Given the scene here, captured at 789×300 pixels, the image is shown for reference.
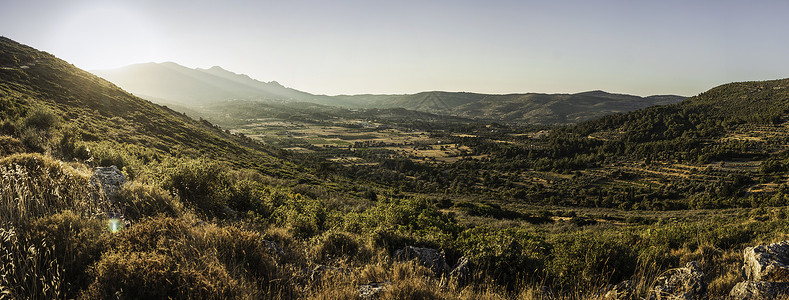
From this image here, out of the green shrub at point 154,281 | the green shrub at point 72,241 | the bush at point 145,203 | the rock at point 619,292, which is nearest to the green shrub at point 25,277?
the green shrub at point 72,241

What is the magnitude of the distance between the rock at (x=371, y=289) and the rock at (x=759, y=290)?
14.7ft

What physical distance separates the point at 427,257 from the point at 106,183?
6773 millimetres

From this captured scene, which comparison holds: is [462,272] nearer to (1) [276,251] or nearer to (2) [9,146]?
(1) [276,251]

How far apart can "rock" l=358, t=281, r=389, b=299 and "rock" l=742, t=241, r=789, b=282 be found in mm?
5128

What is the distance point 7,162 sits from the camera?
5941mm

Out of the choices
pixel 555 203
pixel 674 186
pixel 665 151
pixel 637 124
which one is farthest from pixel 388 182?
pixel 637 124

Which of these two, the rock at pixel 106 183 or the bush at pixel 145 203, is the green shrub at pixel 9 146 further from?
the bush at pixel 145 203

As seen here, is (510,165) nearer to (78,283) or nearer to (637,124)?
(637,124)

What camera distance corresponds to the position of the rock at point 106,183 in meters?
5.60

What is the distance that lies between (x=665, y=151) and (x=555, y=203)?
176 ft

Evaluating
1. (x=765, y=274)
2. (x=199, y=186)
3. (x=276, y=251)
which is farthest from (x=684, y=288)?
(x=199, y=186)

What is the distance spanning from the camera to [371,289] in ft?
12.0

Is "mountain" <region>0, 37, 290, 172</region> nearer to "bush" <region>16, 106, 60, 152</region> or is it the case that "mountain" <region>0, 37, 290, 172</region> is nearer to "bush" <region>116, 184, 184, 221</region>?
"bush" <region>16, 106, 60, 152</region>

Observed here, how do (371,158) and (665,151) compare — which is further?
(371,158)
